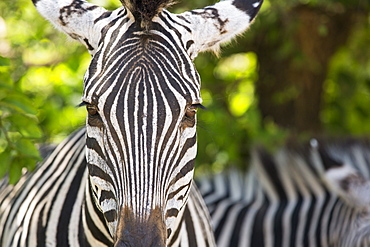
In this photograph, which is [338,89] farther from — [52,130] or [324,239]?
[52,130]

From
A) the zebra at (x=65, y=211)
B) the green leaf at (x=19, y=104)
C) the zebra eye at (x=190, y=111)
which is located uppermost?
the green leaf at (x=19, y=104)

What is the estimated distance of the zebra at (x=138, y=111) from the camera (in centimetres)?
237

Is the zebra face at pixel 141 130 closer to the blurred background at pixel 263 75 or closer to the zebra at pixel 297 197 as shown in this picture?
the blurred background at pixel 263 75

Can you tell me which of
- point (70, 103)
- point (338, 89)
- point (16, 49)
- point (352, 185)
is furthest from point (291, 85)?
point (16, 49)

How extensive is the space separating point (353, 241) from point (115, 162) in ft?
9.97

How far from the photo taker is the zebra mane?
253cm

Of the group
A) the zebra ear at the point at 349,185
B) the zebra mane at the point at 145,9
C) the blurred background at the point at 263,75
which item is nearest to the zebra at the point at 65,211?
the zebra mane at the point at 145,9

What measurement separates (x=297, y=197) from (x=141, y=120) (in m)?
3.55

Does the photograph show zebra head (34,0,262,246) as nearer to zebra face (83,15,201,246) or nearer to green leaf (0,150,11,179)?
zebra face (83,15,201,246)

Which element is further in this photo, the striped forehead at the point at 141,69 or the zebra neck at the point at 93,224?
the zebra neck at the point at 93,224

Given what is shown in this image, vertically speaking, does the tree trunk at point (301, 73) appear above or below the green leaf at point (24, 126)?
above

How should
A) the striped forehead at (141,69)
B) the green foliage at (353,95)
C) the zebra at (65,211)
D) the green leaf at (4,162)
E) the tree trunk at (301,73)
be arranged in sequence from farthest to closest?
the green foliage at (353,95) < the tree trunk at (301,73) < the green leaf at (4,162) < the zebra at (65,211) < the striped forehead at (141,69)

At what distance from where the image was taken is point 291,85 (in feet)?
22.9

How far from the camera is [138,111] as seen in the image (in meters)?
2.40
